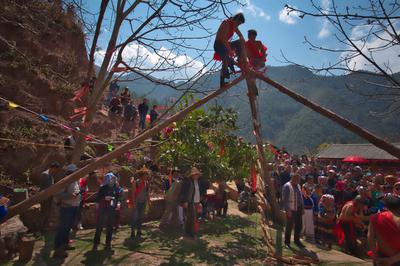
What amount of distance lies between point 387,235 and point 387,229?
0.26 feet

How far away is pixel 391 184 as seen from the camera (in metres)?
9.41

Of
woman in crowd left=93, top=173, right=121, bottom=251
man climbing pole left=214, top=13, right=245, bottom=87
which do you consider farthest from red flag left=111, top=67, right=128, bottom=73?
woman in crowd left=93, top=173, right=121, bottom=251

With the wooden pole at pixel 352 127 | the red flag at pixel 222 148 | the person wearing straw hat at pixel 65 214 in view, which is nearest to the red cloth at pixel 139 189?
the person wearing straw hat at pixel 65 214

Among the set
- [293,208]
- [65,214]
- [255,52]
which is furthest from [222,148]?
[65,214]

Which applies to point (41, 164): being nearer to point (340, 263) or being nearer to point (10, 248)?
point (10, 248)

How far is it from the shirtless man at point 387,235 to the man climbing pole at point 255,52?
339 cm

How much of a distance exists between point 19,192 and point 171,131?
445 cm

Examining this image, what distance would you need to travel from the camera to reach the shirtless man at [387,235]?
391 cm

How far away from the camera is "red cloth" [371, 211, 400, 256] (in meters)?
3.91

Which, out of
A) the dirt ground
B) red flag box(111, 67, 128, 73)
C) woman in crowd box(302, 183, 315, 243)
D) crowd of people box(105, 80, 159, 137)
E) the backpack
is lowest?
the dirt ground

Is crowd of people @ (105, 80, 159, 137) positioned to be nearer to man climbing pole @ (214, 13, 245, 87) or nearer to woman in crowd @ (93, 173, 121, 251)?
woman in crowd @ (93, 173, 121, 251)

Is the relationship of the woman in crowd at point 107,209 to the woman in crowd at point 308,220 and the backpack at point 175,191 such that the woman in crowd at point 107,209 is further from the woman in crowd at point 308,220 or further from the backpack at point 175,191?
the woman in crowd at point 308,220

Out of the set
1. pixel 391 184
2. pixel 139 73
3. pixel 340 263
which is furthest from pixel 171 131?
pixel 391 184

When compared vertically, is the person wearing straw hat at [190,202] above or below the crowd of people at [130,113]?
below
